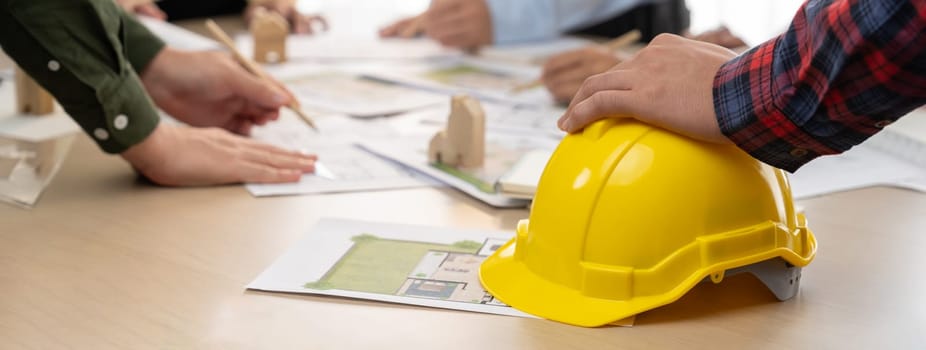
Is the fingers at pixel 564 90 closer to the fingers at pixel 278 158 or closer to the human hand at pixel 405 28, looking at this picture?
the fingers at pixel 278 158

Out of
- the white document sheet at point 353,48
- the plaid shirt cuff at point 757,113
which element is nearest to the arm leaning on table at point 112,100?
the plaid shirt cuff at point 757,113

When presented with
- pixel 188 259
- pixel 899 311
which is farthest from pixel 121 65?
pixel 899 311

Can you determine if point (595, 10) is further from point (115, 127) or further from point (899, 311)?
point (899, 311)

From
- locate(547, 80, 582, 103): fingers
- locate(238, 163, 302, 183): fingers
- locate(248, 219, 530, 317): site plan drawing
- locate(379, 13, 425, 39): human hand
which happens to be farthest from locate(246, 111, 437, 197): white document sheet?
locate(379, 13, 425, 39): human hand

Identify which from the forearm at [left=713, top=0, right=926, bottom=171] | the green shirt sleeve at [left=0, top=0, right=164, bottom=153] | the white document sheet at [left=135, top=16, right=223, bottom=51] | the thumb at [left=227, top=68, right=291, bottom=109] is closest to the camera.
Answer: the forearm at [left=713, top=0, right=926, bottom=171]

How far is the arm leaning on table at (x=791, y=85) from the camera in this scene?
63cm

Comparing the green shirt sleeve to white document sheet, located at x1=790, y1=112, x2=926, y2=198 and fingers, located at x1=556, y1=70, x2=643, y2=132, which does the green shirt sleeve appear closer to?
fingers, located at x1=556, y1=70, x2=643, y2=132

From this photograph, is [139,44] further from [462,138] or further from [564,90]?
[564,90]

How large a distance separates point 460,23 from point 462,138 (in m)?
0.68

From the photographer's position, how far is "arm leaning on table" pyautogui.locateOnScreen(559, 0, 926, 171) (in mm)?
628

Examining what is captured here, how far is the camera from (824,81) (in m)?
0.66

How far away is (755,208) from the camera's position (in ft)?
2.50

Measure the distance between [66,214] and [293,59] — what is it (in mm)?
756

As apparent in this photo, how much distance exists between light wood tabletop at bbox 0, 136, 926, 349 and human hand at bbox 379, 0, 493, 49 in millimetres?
745
